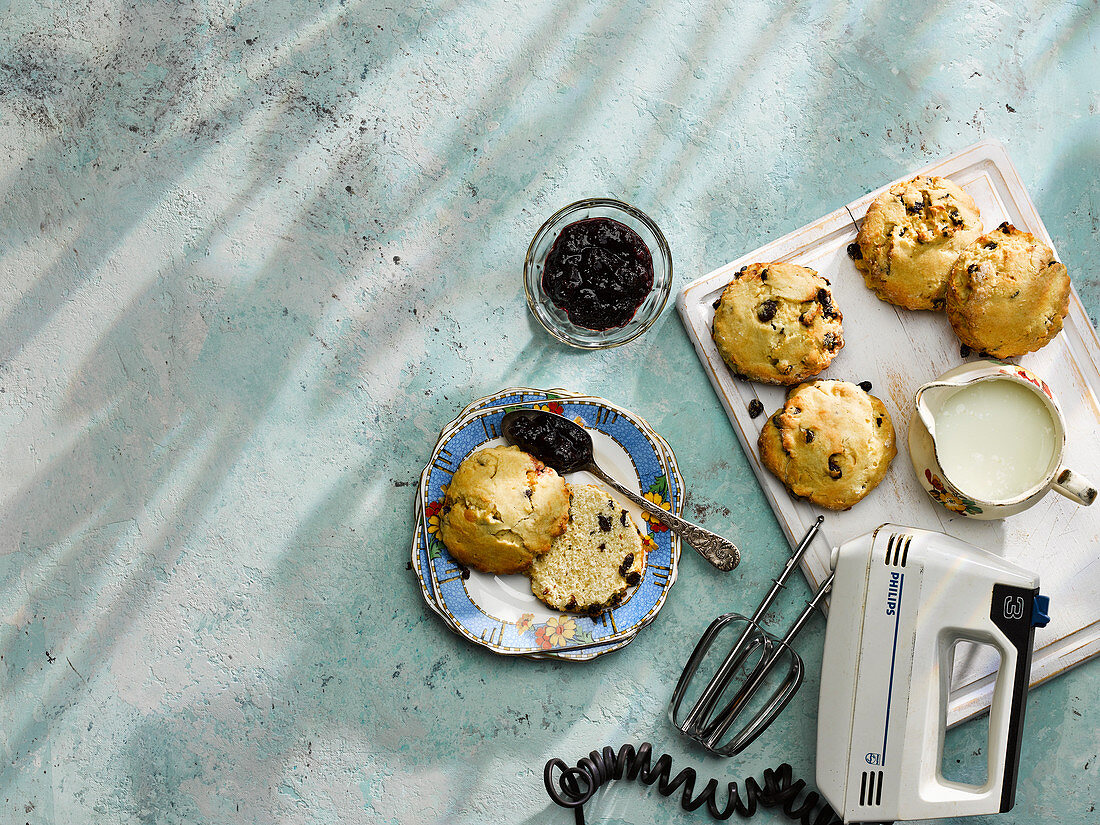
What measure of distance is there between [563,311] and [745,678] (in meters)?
0.95

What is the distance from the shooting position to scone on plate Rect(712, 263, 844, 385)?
1664 millimetres

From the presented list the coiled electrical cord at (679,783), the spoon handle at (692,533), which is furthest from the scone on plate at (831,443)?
the coiled electrical cord at (679,783)

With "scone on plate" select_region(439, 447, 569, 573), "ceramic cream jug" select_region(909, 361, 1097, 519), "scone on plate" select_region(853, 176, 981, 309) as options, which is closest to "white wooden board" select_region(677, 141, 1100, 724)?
"scone on plate" select_region(853, 176, 981, 309)

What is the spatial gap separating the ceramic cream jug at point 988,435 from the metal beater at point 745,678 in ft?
0.96

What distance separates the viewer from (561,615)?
1726 mm

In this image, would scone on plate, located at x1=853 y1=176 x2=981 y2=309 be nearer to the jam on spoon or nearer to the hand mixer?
the hand mixer

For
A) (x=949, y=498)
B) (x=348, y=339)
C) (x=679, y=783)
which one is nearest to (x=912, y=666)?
(x=949, y=498)

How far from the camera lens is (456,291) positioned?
6.00 ft

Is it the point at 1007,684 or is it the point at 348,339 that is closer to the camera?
the point at 1007,684

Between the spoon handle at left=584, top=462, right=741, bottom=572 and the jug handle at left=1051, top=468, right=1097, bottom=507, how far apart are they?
65cm

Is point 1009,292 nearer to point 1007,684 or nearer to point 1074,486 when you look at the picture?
point 1074,486

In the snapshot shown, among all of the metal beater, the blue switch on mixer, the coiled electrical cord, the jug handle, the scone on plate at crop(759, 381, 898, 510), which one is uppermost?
Result: the jug handle

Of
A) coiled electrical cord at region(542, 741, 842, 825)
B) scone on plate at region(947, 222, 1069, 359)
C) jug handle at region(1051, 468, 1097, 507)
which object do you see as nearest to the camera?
jug handle at region(1051, 468, 1097, 507)

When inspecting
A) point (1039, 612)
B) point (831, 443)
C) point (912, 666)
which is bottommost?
point (912, 666)
